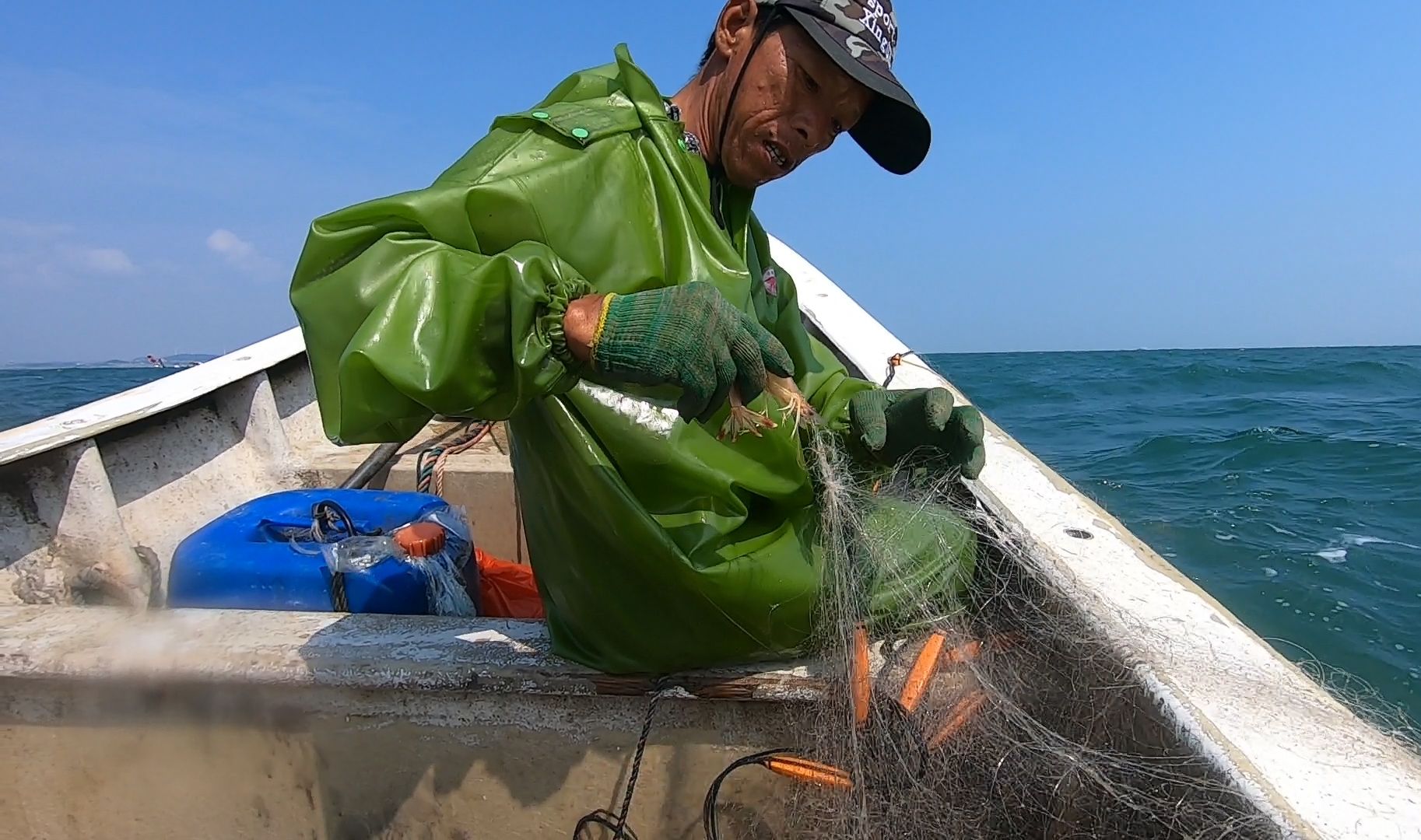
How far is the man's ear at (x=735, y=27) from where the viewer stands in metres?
1.77

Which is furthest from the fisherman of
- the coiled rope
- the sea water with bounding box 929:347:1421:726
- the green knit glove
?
the coiled rope

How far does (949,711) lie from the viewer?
1687 mm

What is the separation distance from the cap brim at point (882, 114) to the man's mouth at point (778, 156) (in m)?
0.21

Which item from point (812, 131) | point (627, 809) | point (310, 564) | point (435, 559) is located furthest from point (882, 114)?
point (310, 564)

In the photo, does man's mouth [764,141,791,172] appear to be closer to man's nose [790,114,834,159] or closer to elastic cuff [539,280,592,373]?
man's nose [790,114,834,159]

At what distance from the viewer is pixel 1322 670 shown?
5.59ft

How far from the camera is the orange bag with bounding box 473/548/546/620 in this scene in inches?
113

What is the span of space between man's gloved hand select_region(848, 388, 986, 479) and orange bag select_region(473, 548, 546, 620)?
1278 millimetres

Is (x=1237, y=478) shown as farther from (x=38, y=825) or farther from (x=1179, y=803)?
(x=38, y=825)

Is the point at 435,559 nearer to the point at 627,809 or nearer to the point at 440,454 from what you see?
the point at 627,809

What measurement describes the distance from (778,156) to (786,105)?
0.34 ft

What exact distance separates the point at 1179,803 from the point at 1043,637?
53cm

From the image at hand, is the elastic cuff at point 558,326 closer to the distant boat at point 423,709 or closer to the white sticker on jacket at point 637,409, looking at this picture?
the white sticker on jacket at point 637,409

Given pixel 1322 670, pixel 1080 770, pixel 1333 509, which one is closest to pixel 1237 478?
pixel 1333 509
